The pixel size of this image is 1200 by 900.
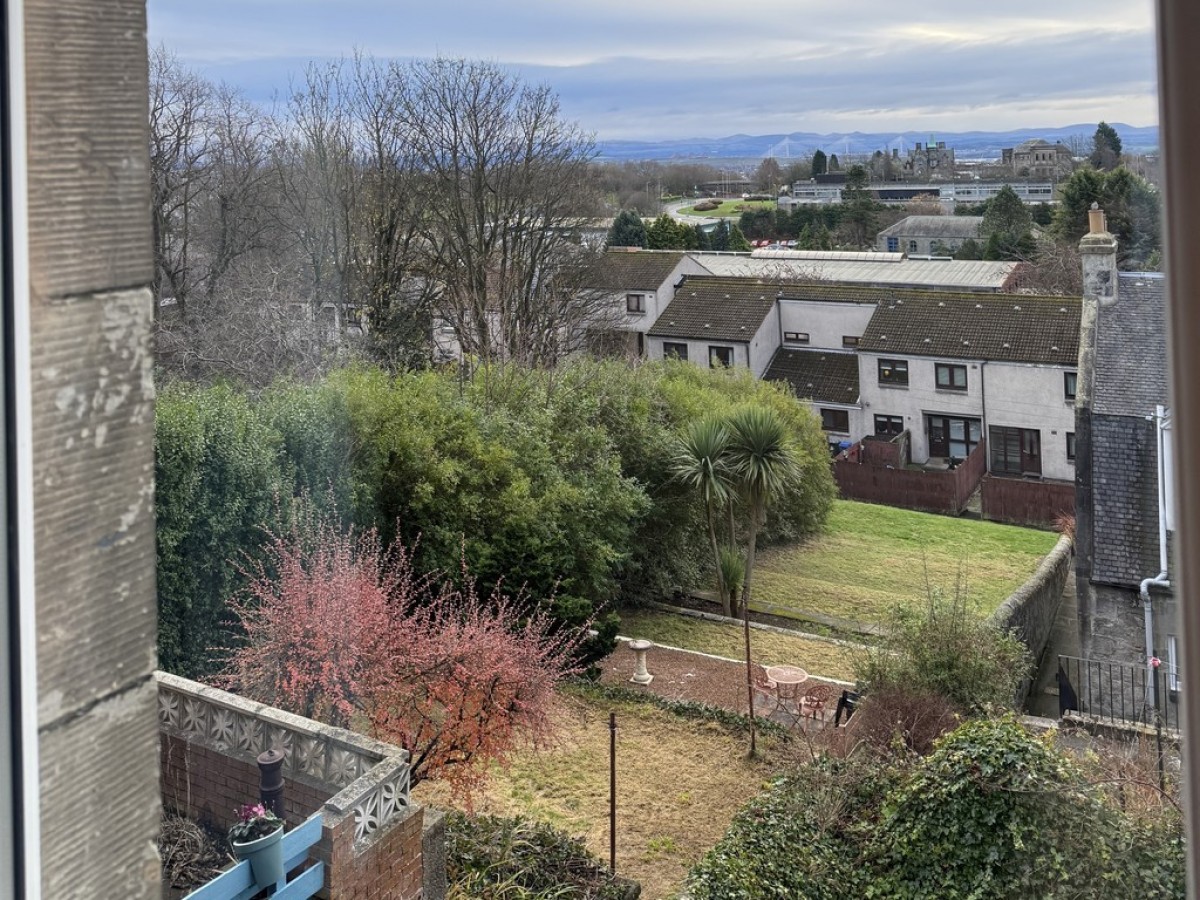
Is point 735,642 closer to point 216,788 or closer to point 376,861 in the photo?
point 376,861

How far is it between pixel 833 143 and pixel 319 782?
154 cm

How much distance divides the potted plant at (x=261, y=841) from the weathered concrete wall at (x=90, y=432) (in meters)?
1.11

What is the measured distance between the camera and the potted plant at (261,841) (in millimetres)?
1681

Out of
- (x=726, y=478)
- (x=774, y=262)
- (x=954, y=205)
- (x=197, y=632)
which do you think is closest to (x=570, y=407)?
(x=726, y=478)

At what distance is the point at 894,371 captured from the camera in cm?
237

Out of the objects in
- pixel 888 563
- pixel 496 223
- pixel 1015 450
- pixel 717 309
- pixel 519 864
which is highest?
pixel 496 223

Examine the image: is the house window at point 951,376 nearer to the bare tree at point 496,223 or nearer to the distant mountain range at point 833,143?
the distant mountain range at point 833,143

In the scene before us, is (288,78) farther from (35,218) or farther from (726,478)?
(35,218)

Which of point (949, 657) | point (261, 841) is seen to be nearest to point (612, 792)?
point (949, 657)

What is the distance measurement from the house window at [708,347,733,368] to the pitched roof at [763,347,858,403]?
143 millimetres

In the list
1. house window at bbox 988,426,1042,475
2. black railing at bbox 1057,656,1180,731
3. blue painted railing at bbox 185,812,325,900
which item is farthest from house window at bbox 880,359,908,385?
blue painted railing at bbox 185,812,325,900

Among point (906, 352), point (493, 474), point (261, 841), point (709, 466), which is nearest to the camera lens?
point (261, 841)

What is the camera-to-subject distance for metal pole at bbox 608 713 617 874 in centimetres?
257

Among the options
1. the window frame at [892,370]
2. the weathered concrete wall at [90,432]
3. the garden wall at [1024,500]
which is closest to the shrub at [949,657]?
the garden wall at [1024,500]
